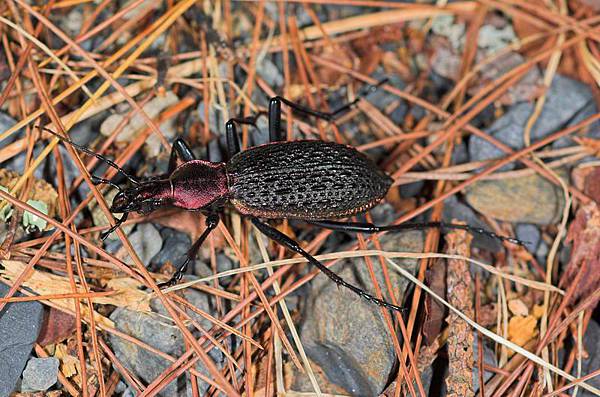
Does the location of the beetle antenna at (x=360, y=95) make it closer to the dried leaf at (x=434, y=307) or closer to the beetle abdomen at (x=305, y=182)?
the beetle abdomen at (x=305, y=182)

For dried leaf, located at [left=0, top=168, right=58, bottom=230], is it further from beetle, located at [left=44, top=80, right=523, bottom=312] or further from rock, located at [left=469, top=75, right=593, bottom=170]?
rock, located at [left=469, top=75, right=593, bottom=170]

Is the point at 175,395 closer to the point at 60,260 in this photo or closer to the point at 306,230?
the point at 60,260

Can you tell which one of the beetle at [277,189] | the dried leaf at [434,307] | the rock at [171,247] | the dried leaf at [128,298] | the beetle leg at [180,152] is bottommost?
the dried leaf at [434,307]

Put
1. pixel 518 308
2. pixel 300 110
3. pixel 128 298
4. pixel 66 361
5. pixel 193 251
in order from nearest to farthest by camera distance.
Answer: pixel 66 361
pixel 128 298
pixel 193 251
pixel 518 308
pixel 300 110

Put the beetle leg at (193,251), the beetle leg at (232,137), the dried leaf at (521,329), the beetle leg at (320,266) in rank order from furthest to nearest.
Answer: the beetle leg at (232,137) < the dried leaf at (521,329) < the beetle leg at (320,266) < the beetle leg at (193,251)

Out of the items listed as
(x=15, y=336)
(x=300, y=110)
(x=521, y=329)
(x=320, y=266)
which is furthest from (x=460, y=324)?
(x=15, y=336)

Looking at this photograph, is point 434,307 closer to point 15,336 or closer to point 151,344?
point 151,344

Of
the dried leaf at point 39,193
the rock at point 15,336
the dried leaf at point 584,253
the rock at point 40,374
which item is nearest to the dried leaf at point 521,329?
the dried leaf at point 584,253
